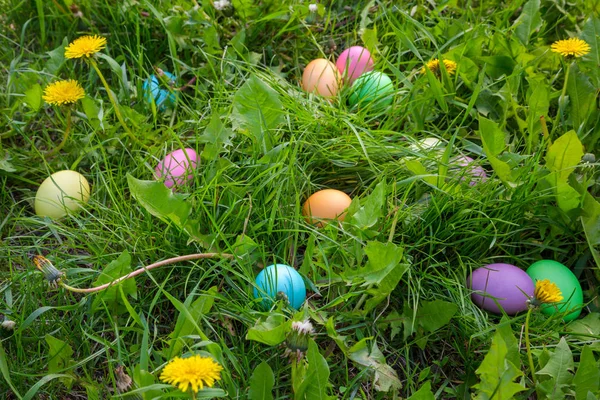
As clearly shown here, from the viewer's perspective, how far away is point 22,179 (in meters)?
2.12

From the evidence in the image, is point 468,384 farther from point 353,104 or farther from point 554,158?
point 353,104

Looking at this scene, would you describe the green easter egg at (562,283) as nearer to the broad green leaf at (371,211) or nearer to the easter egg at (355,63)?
the broad green leaf at (371,211)

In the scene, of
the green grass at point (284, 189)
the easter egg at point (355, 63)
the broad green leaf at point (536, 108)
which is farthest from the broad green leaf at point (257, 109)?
the broad green leaf at point (536, 108)

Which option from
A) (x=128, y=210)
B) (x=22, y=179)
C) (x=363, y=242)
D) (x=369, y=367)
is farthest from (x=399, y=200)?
(x=22, y=179)

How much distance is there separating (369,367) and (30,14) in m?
1.91

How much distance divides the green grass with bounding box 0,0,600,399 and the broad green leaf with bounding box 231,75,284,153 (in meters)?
0.02

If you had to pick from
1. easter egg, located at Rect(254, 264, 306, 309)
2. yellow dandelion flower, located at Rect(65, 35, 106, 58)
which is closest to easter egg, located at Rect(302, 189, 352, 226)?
easter egg, located at Rect(254, 264, 306, 309)

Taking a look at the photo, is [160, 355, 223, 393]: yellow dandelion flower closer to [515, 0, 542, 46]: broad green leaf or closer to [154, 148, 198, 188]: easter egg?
[154, 148, 198, 188]: easter egg

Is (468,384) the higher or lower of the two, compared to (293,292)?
lower

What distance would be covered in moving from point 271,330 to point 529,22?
1.51m

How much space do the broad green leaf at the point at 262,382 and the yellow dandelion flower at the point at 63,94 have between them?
1037 mm

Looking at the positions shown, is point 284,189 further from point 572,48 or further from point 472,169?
point 572,48

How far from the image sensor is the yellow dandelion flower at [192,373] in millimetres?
1296

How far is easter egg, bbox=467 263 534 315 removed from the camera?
1742 millimetres
